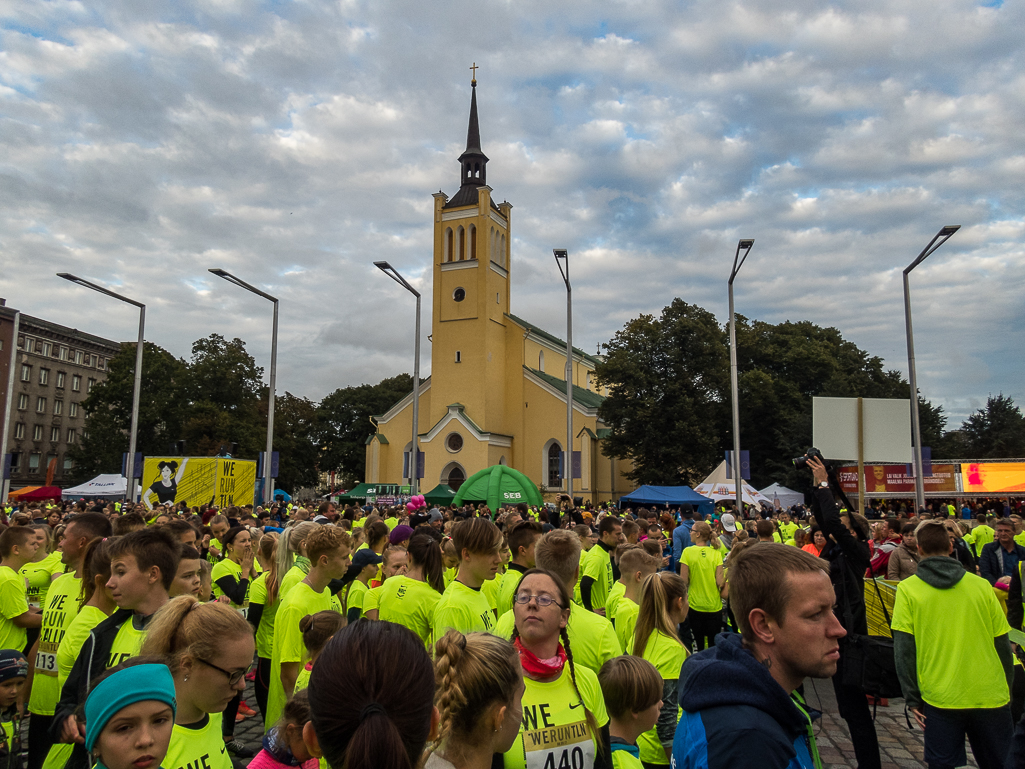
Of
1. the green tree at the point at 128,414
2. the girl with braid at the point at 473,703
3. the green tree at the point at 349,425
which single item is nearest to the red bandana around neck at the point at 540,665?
the girl with braid at the point at 473,703

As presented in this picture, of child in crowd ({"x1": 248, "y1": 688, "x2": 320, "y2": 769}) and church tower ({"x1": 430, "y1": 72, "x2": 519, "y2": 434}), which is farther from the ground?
church tower ({"x1": 430, "y1": 72, "x2": 519, "y2": 434})


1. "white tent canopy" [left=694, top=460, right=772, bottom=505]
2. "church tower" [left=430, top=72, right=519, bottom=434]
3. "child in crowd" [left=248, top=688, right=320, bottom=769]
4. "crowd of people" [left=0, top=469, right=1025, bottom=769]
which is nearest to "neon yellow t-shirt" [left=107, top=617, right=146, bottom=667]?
"crowd of people" [left=0, top=469, right=1025, bottom=769]

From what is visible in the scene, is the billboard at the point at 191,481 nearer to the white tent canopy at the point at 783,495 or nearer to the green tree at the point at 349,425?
the white tent canopy at the point at 783,495

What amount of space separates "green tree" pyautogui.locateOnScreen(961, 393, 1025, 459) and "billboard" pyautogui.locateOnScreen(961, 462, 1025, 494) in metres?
19.2

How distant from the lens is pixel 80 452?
165 feet

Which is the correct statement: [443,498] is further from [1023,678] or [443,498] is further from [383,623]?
[383,623]

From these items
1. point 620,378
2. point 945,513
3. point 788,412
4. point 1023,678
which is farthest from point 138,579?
point 788,412

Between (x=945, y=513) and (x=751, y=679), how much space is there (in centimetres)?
1783

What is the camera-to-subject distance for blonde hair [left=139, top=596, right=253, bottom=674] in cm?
253

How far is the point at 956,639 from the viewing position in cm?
447

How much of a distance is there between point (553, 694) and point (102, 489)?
34.2 meters

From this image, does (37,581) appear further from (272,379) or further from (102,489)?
(102,489)

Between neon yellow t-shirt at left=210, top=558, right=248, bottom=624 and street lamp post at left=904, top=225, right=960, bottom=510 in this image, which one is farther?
street lamp post at left=904, top=225, right=960, bottom=510

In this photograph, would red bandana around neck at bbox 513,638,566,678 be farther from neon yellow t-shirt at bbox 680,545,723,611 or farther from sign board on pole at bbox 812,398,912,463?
neon yellow t-shirt at bbox 680,545,723,611
